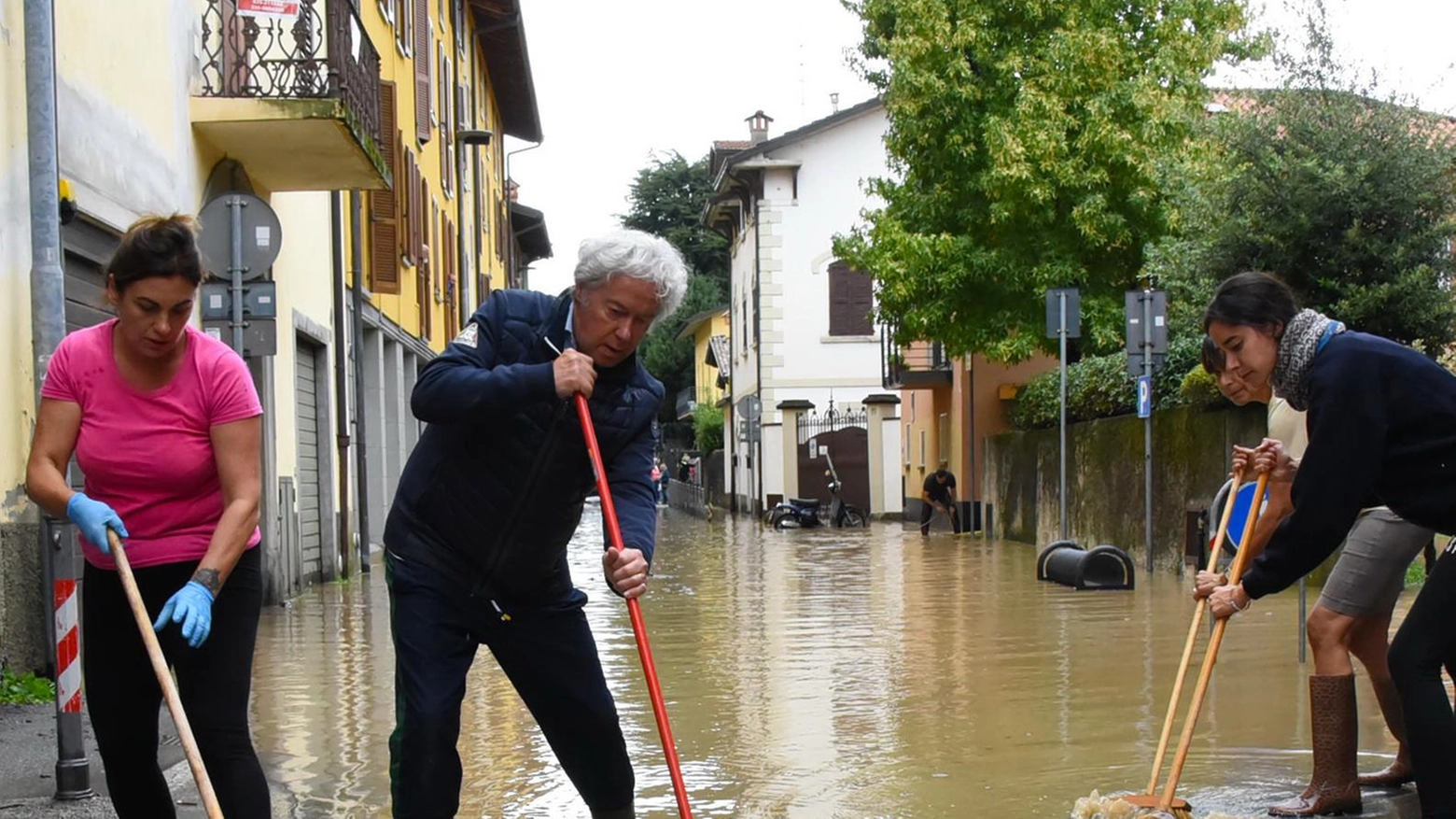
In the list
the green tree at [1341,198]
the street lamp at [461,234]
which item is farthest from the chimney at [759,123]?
the green tree at [1341,198]

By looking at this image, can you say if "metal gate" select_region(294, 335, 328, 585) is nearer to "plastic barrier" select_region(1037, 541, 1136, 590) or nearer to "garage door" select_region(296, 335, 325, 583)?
"garage door" select_region(296, 335, 325, 583)

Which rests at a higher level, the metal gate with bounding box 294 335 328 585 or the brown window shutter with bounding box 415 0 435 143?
the brown window shutter with bounding box 415 0 435 143

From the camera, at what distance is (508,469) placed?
14.9 ft

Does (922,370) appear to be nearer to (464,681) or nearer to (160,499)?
(464,681)

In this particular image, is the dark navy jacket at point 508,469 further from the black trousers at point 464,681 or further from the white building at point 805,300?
the white building at point 805,300

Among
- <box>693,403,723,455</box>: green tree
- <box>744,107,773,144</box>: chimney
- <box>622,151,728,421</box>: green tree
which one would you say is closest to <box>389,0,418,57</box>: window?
<box>744,107,773,144</box>: chimney

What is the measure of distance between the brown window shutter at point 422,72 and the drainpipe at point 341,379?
7445 millimetres

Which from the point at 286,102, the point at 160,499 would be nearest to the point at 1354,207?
the point at 286,102

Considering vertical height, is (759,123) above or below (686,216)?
above

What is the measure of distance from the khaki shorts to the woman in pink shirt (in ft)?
11.3

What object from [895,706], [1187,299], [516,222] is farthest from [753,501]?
[895,706]

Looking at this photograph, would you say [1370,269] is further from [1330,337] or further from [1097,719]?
[1330,337]

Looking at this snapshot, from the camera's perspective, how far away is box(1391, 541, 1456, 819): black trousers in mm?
5070

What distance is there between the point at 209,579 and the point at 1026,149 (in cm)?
2294
